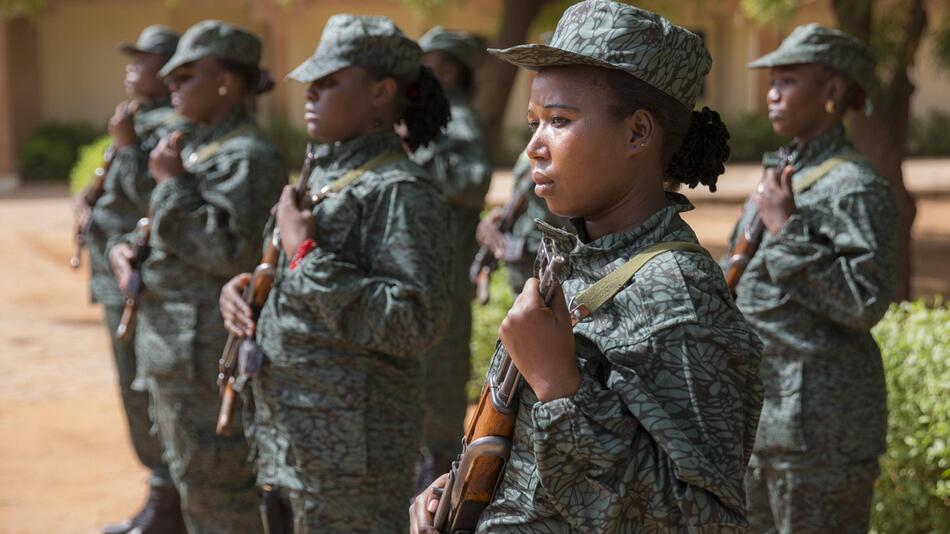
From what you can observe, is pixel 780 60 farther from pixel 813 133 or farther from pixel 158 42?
pixel 158 42

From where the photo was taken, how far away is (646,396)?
2.37 metres

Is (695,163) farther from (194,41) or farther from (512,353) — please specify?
(194,41)

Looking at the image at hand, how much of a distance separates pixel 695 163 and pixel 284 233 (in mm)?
1757

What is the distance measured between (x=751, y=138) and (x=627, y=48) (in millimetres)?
27674

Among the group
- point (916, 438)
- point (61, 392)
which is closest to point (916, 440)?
point (916, 438)

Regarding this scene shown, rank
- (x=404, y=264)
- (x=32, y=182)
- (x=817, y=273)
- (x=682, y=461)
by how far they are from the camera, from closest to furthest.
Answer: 1. (x=682, y=461)
2. (x=404, y=264)
3. (x=817, y=273)
4. (x=32, y=182)

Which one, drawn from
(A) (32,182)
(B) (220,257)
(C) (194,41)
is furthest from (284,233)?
(A) (32,182)

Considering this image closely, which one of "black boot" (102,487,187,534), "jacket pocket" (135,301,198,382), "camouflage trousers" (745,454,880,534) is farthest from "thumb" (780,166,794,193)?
"black boot" (102,487,187,534)

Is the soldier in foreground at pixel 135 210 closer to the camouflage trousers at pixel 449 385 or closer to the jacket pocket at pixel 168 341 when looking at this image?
the jacket pocket at pixel 168 341

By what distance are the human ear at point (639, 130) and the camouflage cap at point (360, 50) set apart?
70.7 inches

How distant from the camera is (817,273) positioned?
433 cm

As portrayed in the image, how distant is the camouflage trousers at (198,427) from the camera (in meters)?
5.26

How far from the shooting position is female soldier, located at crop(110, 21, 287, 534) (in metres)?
5.14

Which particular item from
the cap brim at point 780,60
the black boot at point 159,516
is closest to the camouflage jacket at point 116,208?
the black boot at point 159,516
